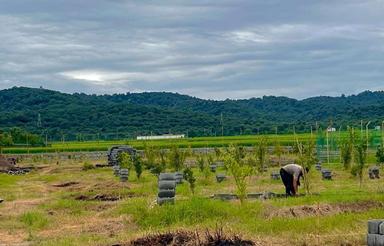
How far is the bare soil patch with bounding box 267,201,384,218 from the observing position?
1772 cm

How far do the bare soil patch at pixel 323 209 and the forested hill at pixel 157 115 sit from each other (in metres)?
71.3

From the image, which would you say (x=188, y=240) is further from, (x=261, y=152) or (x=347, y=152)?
(x=347, y=152)

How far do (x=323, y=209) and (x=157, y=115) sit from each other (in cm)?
11702

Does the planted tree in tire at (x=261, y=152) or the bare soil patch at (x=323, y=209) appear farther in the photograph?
the planted tree in tire at (x=261, y=152)

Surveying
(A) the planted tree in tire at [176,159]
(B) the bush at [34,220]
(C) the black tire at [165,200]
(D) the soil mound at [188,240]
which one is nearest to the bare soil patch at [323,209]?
(C) the black tire at [165,200]

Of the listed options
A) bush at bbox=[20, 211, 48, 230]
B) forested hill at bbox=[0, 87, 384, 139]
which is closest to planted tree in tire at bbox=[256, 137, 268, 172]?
bush at bbox=[20, 211, 48, 230]

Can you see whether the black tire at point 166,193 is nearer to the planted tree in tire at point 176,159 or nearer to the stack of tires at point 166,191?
the stack of tires at point 166,191

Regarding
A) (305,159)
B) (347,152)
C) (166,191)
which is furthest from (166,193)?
(347,152)

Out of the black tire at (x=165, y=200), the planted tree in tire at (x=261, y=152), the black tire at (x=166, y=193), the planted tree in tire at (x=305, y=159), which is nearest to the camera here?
the black tire at (x=165, y=200)

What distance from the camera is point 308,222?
51.3ft

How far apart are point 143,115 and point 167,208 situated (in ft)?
A: 385

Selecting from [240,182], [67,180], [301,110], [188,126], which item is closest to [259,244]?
[240,182]

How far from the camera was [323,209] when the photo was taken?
60.0ft

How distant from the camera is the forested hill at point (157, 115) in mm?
117225
